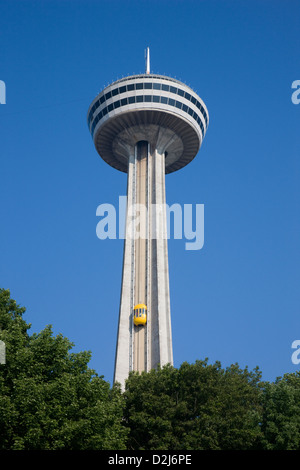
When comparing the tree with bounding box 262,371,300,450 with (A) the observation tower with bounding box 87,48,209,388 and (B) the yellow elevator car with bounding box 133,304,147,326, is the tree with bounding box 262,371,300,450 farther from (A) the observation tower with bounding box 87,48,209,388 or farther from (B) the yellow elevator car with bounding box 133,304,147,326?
(B) the yellow elevator car with bounding box 133,304,147,326

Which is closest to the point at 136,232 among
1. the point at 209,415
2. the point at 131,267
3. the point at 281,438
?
the point at 131,267

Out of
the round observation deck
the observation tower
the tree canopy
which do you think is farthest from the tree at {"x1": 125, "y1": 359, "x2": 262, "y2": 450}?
the round observation deck

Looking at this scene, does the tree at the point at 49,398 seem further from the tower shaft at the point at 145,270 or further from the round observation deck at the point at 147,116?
the round observation deck at the point at 147,116

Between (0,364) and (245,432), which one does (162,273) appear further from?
(0,364)

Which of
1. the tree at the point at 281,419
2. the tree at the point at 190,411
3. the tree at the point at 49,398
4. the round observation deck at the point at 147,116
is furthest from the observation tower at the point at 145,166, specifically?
the tree at the point at 49,398

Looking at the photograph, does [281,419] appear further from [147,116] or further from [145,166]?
[147,116]

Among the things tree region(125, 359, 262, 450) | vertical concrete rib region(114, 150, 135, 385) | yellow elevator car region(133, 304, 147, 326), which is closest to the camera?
tree region(125, 359, 262, 450)

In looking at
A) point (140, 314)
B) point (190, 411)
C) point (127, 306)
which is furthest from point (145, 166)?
point (190, 411)
